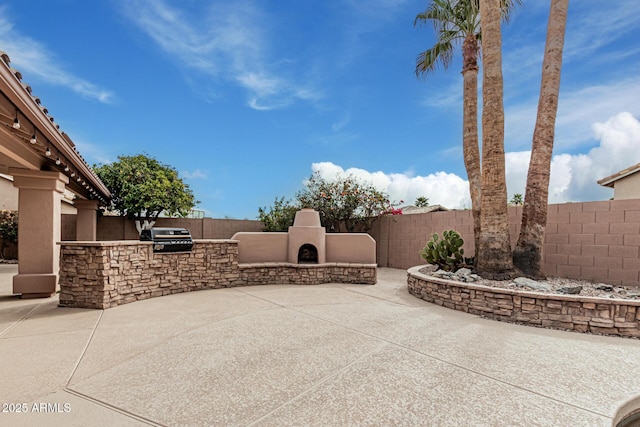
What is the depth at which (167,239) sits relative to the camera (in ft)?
25.1

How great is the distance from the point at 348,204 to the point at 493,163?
23.6 feet

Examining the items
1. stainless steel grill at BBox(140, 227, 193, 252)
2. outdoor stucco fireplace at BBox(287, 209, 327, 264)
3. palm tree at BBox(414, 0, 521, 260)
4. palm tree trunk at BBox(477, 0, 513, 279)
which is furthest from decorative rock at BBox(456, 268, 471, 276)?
stainless steel grill at BBox(140, 227, 193, 252)

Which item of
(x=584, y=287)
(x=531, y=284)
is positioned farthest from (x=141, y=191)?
(x=584, y=287)

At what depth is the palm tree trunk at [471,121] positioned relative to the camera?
28.6ft

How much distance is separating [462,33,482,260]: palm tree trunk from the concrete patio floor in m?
4.23

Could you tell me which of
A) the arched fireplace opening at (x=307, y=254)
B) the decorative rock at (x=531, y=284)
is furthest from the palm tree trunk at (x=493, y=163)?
the arched fireplace opening at (x=307, y=254)

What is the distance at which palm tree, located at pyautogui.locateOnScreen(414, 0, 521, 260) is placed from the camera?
878 centimetres

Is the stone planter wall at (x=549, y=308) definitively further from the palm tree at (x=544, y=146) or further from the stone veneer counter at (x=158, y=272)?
the stone veneer counter at (x=158, y=272)

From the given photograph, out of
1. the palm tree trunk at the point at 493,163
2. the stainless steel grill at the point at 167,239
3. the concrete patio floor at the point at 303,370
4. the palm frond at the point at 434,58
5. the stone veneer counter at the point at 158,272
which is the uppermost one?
the palm frond at the point at 434,58

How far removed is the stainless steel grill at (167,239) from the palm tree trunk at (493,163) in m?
7.18

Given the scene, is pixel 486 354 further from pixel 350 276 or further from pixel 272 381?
pixel 350 276

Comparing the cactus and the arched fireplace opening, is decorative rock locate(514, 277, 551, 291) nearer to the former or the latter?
the cactus

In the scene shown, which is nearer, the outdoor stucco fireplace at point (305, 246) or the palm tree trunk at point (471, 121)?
the palm tree trunk at point (471, 121)

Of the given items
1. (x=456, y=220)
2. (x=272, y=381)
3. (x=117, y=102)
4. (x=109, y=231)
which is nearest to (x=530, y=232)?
(x=456, y=220)
